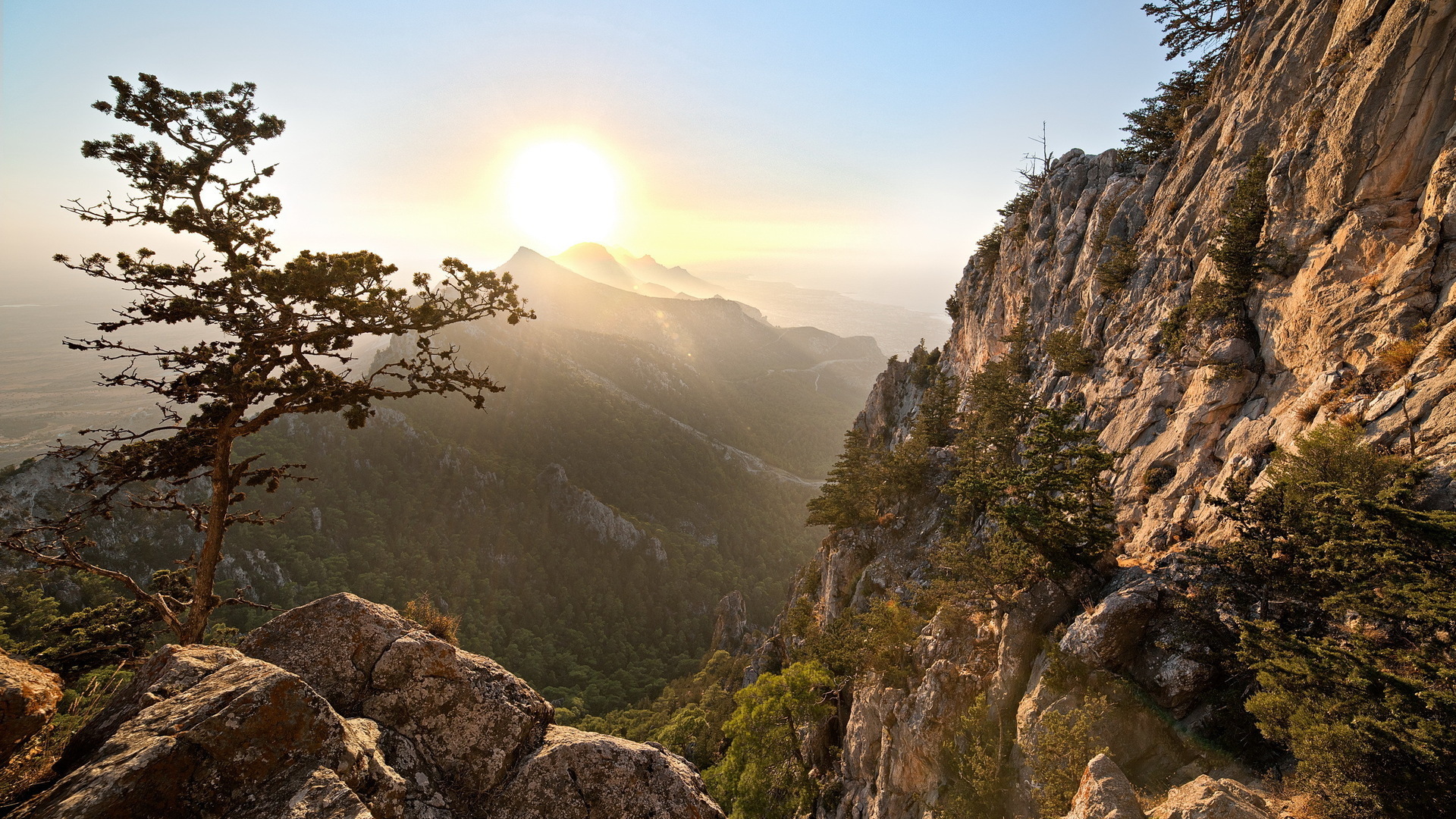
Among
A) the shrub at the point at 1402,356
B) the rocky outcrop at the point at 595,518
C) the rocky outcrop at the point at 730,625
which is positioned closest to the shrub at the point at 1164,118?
the shrub at the point at 1402,356

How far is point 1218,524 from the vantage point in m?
18.0

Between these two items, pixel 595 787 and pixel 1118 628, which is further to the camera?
pixel 1118 628

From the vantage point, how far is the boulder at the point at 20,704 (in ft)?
21.2

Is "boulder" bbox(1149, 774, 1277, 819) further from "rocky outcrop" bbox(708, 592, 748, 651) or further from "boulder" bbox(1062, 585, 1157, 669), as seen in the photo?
"rocky outcrop" bbox(708, 592, 748, 651)

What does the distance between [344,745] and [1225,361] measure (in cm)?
3143

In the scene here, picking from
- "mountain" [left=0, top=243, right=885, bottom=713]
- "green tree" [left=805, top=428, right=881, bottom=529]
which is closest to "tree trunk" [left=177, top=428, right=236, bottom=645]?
"green tree" [left=805, top=428, right=881, bottom=529]

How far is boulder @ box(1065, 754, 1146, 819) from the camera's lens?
1291 cm

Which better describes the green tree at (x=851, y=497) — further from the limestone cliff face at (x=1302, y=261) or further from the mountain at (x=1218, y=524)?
the limestone cliff face at (x=1302, y=261)

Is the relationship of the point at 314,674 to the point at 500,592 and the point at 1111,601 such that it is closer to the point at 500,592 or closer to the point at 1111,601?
the point at 1111,601

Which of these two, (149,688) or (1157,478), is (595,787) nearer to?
(149,688)

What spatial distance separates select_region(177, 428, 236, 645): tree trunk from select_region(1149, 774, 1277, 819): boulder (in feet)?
71.0

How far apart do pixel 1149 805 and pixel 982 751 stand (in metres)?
6.65

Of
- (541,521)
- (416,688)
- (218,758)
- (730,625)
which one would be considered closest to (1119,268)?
(416,688)

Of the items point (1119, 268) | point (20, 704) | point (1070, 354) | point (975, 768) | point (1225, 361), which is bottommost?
point (975, 768)
